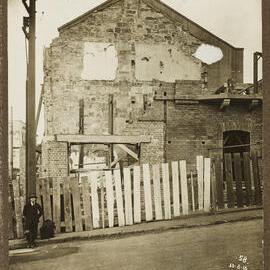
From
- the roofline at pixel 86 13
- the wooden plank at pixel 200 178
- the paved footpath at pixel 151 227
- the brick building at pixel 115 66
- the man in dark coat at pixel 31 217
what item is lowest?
the paved footpath at pixel 151 227

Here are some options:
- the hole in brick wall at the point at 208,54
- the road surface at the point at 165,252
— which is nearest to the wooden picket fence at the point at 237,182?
the road surface at the point at 165,252

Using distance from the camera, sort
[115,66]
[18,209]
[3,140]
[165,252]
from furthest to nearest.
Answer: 1. [115,66]
2. [18,209]
3. [165,252]
4. [3,140]

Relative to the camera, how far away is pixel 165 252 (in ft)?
24.1

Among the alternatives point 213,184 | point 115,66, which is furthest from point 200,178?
point 115,66

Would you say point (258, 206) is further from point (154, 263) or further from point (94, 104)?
point (94, 104)

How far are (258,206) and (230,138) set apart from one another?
3.84 meters

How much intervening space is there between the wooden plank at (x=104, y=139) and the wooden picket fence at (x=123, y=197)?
2.27m

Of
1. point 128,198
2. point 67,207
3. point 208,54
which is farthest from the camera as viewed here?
point 208,54

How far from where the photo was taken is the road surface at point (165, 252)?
21.3 feet

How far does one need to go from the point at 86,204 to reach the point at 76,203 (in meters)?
0.26

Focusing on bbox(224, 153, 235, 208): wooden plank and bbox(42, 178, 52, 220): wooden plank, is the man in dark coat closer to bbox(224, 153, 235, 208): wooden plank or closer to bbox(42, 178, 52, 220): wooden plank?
bbox(42, 178, 52, 220): wooden plank

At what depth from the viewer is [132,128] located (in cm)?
1367

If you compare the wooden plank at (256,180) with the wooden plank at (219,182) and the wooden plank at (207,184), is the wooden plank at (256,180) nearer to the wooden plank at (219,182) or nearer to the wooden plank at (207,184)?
the wooden plank at (219,182)

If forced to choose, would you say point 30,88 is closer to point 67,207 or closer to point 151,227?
point 67,207
